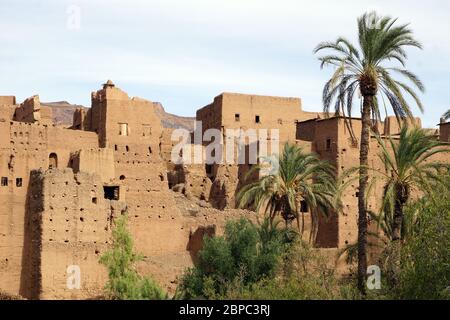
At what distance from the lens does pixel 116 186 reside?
4512 cm

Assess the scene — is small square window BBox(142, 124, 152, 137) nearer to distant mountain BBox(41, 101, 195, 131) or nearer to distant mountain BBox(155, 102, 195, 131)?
distant mountain BBox(41, 101, 195, 131)

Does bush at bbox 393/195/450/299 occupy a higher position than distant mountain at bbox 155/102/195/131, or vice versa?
distant mountain at bbox 155/102/195/131

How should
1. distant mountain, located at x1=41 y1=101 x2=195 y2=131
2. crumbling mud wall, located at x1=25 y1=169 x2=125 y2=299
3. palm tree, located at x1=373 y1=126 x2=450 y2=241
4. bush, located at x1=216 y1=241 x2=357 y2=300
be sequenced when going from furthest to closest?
distant mountain, located at x1=41 y1=101 x2=195 y2=131 < crumbling mud wall, located at x1=25 y1=169 x2=125 y2=299 < palm tree, located at x1=373 y1=126 x2=450 y2=241 < bush, located at x1=216 y1=241 x2=357 y2=300

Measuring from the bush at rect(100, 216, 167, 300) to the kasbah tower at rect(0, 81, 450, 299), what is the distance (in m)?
1.58

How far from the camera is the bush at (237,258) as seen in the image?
1439 inches

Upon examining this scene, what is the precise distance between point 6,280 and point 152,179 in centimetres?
849

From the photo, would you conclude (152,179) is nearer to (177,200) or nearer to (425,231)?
(177,200)

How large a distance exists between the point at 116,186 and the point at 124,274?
8.96 m

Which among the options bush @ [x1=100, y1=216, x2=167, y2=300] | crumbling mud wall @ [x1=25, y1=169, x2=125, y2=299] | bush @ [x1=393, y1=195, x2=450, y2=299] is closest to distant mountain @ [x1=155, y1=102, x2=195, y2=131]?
crumbling mud wall @ [x1=25, y1=169, x2=125, y2=299]

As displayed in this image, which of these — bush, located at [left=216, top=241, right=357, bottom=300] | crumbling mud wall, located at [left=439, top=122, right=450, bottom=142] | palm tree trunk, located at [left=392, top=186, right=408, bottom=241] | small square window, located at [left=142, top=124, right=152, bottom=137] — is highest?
crumbling mud wall, located at [left=439, top=122, right=450, bottom=142]

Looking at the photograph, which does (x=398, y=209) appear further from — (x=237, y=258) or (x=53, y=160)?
(x=53, y=160)

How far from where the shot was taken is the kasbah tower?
131ft

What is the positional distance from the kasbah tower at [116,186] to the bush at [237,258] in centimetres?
373
